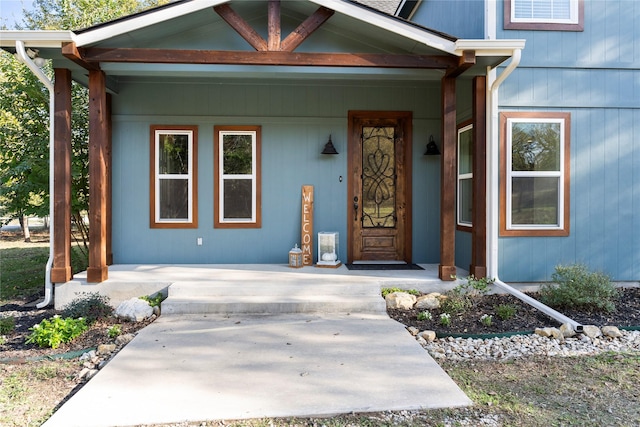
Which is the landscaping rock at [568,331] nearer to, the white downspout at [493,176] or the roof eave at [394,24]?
the white downspout at [493,176]

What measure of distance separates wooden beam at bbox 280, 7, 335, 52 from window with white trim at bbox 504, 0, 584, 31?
2434mm

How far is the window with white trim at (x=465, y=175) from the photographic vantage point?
6125 mm

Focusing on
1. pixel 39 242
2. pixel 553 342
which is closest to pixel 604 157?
pixel 553 342

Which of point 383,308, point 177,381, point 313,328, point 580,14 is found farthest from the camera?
point 580,14

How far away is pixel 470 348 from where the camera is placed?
12.9ft

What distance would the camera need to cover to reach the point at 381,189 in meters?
6.87

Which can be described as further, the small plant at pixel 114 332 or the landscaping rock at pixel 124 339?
the small plant at pixel 114 332

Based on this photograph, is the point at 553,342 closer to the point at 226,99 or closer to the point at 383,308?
the point at 383,308

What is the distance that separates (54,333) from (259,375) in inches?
84.4

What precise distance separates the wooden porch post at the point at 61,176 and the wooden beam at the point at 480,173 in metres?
5.01

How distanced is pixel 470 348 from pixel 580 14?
4593 millimetres

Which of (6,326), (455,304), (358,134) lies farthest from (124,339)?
(358,134)

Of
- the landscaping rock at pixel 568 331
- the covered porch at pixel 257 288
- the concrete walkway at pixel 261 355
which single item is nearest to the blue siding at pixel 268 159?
the covered porch at pixel 257 288

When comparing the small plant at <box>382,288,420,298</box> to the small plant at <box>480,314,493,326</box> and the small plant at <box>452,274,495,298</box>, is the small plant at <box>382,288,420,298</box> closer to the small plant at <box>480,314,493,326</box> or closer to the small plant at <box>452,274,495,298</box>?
the small plant at <box>452,274,495,298</box>
